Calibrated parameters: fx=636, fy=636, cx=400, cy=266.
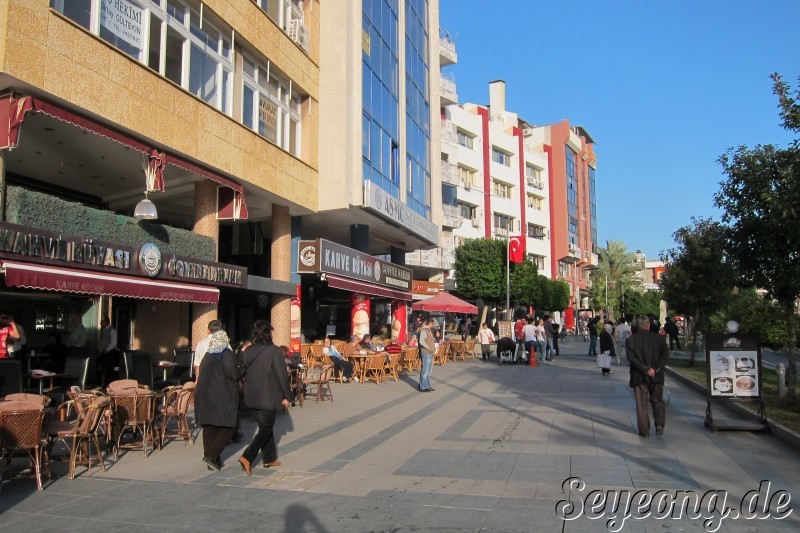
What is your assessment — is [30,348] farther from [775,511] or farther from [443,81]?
[443,81]

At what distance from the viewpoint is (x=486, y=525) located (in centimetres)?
520

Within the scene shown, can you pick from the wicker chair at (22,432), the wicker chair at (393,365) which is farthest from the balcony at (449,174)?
the wicker chair at (22,432)

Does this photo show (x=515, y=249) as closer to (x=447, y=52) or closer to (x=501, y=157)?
(x=447, y=52)

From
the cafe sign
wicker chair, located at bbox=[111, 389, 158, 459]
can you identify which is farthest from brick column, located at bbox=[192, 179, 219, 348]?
wicker chair, located at bbox=[111, 389, 158, 459]

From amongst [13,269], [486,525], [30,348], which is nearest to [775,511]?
[486,525]

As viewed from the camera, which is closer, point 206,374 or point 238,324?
point 206,374

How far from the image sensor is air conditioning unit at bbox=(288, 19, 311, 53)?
19641mm

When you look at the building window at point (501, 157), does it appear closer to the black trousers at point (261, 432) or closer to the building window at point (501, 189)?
the building window at point (501, 189)

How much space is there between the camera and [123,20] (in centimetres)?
1205

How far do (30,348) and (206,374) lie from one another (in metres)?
8.69

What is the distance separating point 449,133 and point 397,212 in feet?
76.7

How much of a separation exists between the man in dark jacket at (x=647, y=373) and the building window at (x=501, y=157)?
4966 centimetres

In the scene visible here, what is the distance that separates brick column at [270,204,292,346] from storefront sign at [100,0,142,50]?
808 cm

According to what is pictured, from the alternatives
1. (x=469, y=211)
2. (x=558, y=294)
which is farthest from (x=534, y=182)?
(x=469, y=211)
